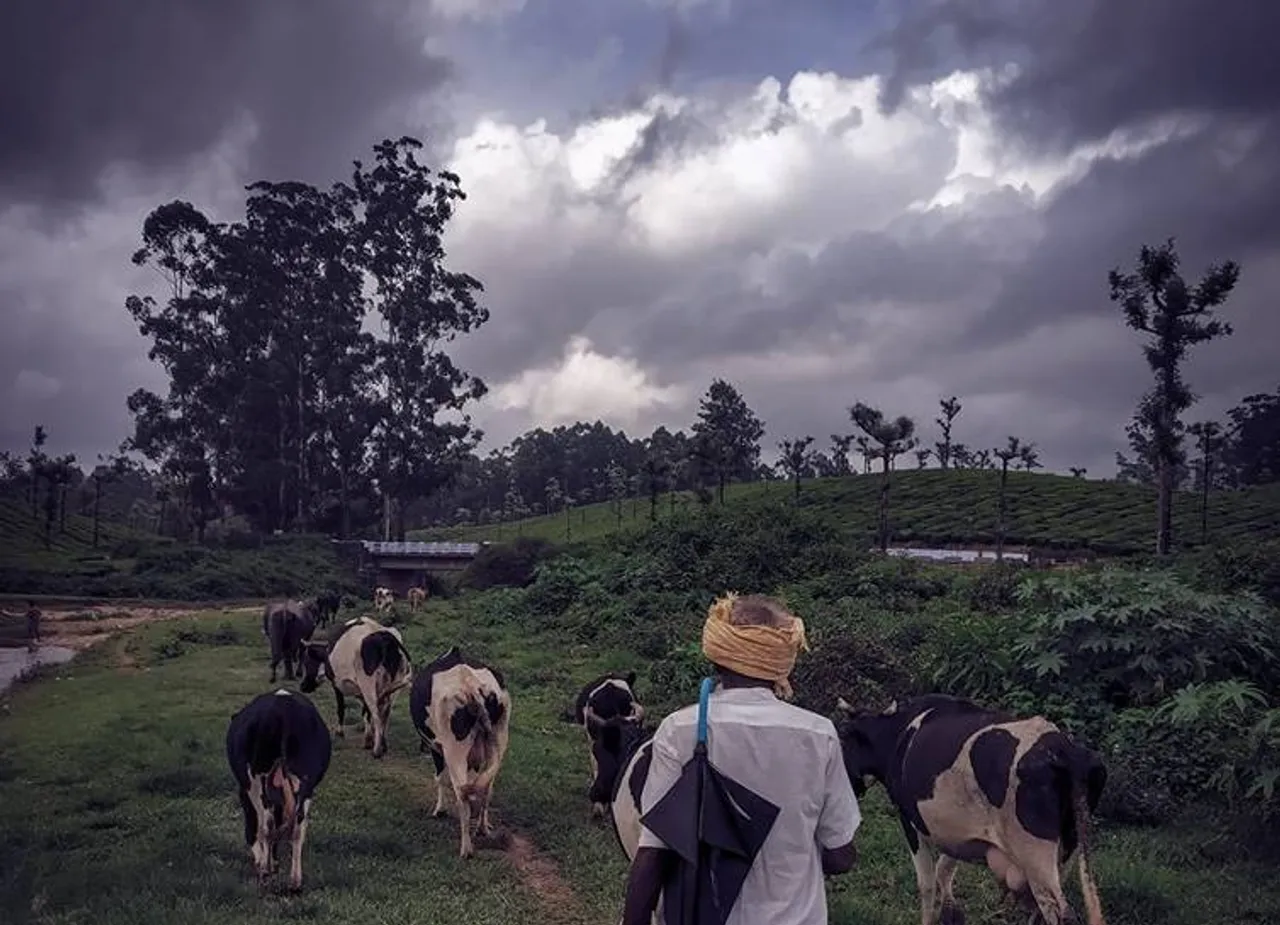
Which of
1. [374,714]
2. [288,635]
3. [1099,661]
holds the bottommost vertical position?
[374,714]

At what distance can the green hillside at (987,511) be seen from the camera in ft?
182

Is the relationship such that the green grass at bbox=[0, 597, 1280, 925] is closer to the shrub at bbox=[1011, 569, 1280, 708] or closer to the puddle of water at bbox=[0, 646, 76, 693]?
the shrub at bbox=[1011, 569, 1280, 708]

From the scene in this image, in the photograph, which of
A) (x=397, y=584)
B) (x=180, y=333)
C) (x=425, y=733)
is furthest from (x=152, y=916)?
(x=180, y=333)

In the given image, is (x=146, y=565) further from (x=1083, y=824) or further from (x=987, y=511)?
(x=987, y=511)

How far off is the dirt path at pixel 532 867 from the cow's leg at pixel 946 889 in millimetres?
2804

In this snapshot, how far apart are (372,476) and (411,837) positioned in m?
54.3

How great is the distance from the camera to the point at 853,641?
56.5 feet

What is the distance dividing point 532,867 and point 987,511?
6242 cm

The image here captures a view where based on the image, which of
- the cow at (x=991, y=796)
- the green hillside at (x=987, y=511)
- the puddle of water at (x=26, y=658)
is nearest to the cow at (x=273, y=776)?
the cow at (x=991, y=796)

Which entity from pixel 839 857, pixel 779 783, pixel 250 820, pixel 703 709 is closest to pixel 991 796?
pixel 839 857

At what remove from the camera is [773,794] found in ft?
12.2

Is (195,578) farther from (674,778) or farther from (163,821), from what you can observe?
(674,778)

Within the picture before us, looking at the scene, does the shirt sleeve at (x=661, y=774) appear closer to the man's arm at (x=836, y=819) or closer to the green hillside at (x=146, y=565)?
the man's arm at (x=836, y=819)

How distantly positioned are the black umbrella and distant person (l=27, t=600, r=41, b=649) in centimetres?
2785
